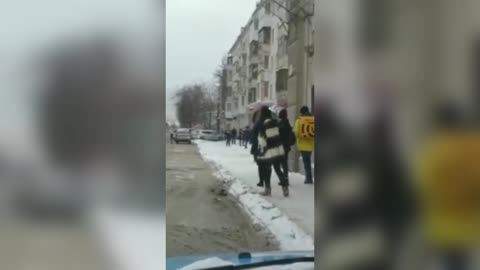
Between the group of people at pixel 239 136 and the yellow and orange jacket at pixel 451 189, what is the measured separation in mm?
4959

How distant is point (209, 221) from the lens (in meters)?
5.08

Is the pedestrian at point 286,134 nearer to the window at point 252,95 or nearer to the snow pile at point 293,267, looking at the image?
the window at point 252,95

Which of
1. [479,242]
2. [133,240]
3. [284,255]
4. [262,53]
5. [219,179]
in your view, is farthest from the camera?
[262,53]

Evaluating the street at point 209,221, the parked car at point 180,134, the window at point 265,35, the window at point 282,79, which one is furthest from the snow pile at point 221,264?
the window at point 265,35

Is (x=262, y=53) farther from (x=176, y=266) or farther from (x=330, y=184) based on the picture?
(x=330, y=184)

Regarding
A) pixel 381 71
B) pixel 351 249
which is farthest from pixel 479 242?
pixel 381 71

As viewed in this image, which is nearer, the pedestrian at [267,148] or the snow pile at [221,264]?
the snow pile at [221,264]

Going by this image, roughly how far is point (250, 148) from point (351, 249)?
508 centimetres

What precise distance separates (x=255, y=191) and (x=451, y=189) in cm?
537

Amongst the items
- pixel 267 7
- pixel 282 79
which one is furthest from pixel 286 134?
pixel 267 7

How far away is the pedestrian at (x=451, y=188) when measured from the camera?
94 cm

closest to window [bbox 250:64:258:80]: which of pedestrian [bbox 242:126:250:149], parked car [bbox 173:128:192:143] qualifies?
pedestrian [bbox 242:126:250:149]

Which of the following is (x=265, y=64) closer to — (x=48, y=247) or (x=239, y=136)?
(x=239, y=136)

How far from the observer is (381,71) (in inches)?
38.6
